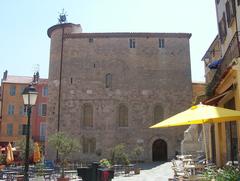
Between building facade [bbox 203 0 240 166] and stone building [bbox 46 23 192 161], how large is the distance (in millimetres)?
16130

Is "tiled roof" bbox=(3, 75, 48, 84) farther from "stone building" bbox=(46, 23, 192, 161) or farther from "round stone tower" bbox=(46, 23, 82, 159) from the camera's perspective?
"stone building" bbox=(46, 23, 192, 161)

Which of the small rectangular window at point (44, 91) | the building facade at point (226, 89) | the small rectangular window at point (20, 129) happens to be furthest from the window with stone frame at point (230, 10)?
the small rectangular window at point (20, 129)

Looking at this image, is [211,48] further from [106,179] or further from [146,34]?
Answer: [106,179]

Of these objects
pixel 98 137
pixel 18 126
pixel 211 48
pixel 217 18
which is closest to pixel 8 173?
pixel 217 18

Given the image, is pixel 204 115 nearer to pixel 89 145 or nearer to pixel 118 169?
pixel 118 169

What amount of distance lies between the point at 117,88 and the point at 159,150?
7447 mm

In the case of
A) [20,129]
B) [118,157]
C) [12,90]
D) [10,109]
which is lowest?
[118,157]

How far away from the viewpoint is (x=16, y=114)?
44688 millimetres

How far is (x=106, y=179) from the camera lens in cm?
726

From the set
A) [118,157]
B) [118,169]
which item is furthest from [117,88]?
[118,169]

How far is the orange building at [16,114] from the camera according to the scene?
1729 inches

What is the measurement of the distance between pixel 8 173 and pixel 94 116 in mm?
17649

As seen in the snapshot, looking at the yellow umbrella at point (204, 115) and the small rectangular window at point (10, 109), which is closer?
the yellow umbrella at point (204, 115)

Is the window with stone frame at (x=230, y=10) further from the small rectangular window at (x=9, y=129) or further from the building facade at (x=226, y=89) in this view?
the small rectangular window at (x=9, y=129)
